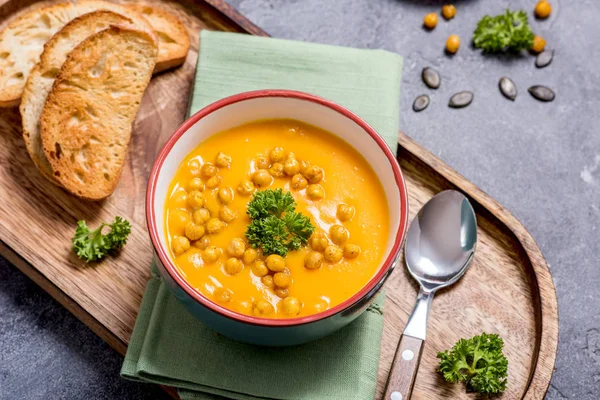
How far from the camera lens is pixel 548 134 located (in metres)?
3.62

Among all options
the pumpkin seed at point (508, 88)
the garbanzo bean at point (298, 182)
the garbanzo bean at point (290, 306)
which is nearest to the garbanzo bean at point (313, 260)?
the garbanzo bean at point (290, 306)

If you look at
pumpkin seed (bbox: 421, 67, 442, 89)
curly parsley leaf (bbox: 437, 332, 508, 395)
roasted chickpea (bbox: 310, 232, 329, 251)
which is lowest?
curly parsley leaf (bbox: 437, 332, 508, 395)

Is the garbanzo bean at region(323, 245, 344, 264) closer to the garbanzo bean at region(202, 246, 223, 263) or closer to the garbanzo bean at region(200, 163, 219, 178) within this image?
the garbanzo bean at region(202, 246, 223, 263)

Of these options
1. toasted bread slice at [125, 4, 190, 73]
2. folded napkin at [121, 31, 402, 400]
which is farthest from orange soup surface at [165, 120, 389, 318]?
toasted bread slice at [125, 4, 190, 73]

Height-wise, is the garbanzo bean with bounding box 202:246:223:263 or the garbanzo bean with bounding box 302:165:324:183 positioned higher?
the garbanzo bean with bounding box 302:165:324:183

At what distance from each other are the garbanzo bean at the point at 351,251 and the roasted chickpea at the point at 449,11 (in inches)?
73.9

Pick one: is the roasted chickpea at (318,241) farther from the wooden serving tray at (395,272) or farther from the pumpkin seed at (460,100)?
the pumpkin seed at (460,100)

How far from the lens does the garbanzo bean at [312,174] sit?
8.27 ft

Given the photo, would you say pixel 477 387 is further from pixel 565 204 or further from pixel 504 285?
pixel 565 204

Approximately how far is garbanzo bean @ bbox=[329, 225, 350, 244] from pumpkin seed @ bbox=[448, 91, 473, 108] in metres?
1.46

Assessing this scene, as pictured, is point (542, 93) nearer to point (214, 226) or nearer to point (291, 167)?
point (291, 167)

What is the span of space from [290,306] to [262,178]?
47cm

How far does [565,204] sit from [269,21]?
1.79 meters

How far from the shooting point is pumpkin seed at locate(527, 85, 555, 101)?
3.67 meters
